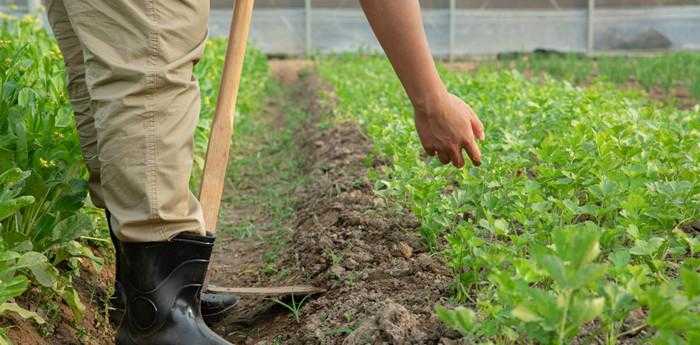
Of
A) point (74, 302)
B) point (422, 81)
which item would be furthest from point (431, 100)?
point (74, 302)

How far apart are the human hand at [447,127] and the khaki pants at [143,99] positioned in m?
0.53

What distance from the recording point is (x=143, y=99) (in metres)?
2.09

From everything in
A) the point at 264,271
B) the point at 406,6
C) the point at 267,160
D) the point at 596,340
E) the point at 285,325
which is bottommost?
the point at 267,160

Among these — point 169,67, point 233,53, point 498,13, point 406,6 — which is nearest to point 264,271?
point 233,53

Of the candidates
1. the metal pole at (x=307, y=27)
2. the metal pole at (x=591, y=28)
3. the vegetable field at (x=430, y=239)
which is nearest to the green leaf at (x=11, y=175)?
the vegetable field at (x=430, y=239)

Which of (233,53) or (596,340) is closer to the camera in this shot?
(596,340)

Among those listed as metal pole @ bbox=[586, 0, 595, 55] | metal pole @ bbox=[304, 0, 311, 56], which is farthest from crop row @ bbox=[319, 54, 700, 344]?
metal pole @ bbox=[586, 0, 595, 55]

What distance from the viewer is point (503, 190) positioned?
2623 millimetres

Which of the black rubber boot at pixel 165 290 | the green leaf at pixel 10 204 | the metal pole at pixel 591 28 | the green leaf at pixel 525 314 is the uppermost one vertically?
the green leaf at pixel 525 314

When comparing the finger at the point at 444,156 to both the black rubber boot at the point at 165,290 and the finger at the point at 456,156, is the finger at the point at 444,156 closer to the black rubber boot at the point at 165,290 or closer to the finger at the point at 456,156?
the finger at the point at 456,156

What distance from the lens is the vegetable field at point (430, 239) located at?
1.60 m

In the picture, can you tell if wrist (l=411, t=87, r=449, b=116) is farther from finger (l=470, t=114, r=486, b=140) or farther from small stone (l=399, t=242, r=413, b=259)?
small stone (l=399, t=242, r=413, b=259)

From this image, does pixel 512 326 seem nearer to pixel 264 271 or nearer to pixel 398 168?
pixel 398 168

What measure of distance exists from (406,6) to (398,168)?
1.05 metres
